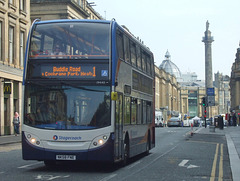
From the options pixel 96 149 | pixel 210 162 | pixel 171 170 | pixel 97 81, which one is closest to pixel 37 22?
pixel 97 81

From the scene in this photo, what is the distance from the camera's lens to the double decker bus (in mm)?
13656

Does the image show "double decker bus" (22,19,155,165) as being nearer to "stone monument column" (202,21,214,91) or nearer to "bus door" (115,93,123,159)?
"bus door" (115,93,123,159)

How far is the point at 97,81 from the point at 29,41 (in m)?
2.13

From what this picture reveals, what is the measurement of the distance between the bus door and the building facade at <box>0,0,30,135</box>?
25.2 meters

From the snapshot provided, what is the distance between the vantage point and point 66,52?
13.9 m

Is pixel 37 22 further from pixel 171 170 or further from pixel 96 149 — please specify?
pixel 171 170

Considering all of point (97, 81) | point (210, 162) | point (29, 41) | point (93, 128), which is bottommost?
point (210, 162)

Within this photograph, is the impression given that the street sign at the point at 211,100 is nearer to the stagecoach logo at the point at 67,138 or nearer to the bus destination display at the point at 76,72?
the bus destination display at the point at 76,72

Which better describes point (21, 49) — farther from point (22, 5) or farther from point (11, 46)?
point (22, 5)

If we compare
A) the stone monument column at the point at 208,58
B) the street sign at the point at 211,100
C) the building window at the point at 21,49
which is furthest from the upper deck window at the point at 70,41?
the stone monument column at the point at 208,58

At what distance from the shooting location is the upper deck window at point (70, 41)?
13913mm

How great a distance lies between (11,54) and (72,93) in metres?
29.6

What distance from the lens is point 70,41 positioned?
1414 centimetres

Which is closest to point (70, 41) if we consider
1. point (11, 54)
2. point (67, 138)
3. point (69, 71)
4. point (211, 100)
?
point (69, 71)
